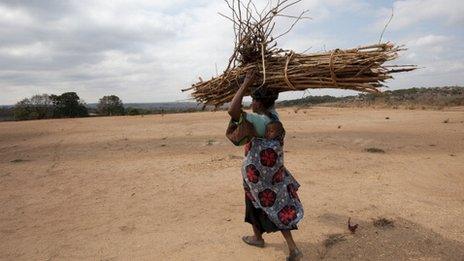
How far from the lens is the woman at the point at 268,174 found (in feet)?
11.1

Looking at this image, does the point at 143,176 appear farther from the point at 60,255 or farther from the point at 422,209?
the point at 422,209

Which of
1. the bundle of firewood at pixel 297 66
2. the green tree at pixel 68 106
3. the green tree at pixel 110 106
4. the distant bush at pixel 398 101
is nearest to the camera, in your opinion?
the bundle of firewood at pixel 297 66

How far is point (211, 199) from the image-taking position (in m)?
5.49

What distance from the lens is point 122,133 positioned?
42.0ft

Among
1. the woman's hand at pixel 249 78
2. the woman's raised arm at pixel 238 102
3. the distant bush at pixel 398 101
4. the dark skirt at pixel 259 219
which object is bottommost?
the dark skirt at pixel 259 219

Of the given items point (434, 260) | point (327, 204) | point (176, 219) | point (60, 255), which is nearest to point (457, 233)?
point (434, 260)

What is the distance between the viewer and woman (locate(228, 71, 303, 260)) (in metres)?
3.39

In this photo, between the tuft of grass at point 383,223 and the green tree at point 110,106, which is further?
the green tree at point 110,106

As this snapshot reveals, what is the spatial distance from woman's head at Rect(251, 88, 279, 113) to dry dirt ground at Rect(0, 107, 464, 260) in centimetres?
137

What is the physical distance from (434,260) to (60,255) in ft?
11.1

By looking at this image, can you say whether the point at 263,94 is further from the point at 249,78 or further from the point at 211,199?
the point at 211,199

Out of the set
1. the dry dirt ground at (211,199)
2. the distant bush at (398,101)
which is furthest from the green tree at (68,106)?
the dry dirt ground at (211,199)

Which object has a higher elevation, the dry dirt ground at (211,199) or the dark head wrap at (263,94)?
the dark head wrap at (263,94)

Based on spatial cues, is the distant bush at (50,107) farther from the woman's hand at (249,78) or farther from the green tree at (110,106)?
the woman's hand at (249,78)
